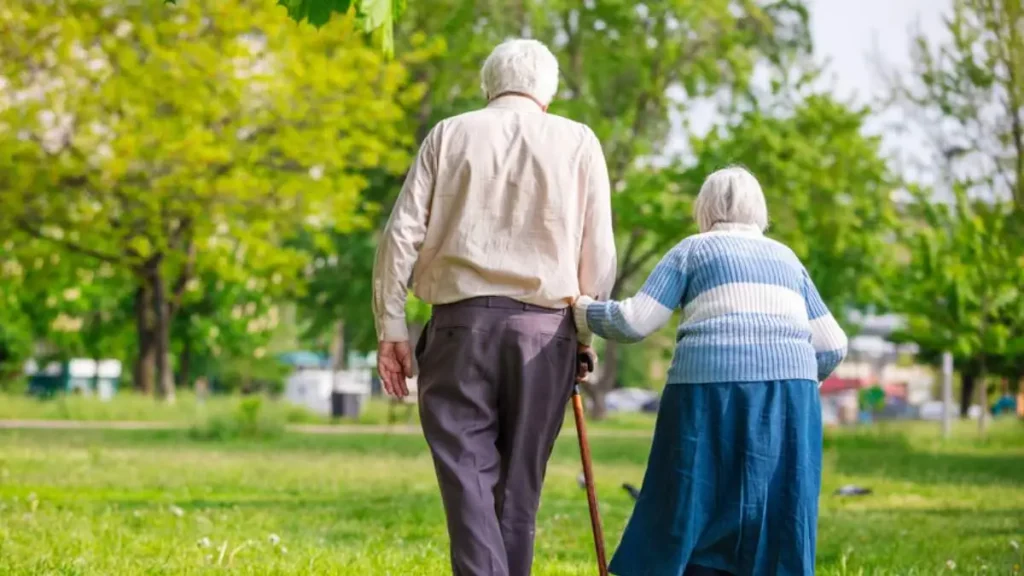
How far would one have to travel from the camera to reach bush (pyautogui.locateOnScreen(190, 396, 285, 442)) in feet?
68.9

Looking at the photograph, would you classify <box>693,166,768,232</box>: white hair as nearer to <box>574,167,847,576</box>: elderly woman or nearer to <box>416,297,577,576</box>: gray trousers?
<box>574,167,847,576</box>: elderly woman

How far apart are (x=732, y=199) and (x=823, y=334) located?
54cm

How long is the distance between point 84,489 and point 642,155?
2092cm

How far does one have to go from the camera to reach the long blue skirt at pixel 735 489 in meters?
4.64

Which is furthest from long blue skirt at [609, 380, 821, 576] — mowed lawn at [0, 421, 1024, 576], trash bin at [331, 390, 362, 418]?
trash bin at [331, 390, 362, 418]

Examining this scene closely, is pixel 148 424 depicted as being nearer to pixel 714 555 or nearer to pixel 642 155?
pixel 642 155

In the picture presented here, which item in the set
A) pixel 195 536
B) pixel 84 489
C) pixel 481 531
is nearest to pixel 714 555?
pixel 481 531

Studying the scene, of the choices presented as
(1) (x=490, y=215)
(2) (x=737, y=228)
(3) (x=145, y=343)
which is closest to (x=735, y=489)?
(2) (x=737, y=228)

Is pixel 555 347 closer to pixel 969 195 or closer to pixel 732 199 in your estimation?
pixel 732 199

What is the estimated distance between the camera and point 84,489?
36.8 ft

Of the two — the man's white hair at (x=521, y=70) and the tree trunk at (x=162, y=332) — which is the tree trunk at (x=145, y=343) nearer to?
the tree trunk at (x=162, y=332)

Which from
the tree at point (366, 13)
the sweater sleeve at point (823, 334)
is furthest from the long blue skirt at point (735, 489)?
the tree at point (366, 13)

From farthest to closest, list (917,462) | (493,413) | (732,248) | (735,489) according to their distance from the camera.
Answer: (917,462)
(732,248)
(493,413)
(735,489)

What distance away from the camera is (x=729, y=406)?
4.74 metres
